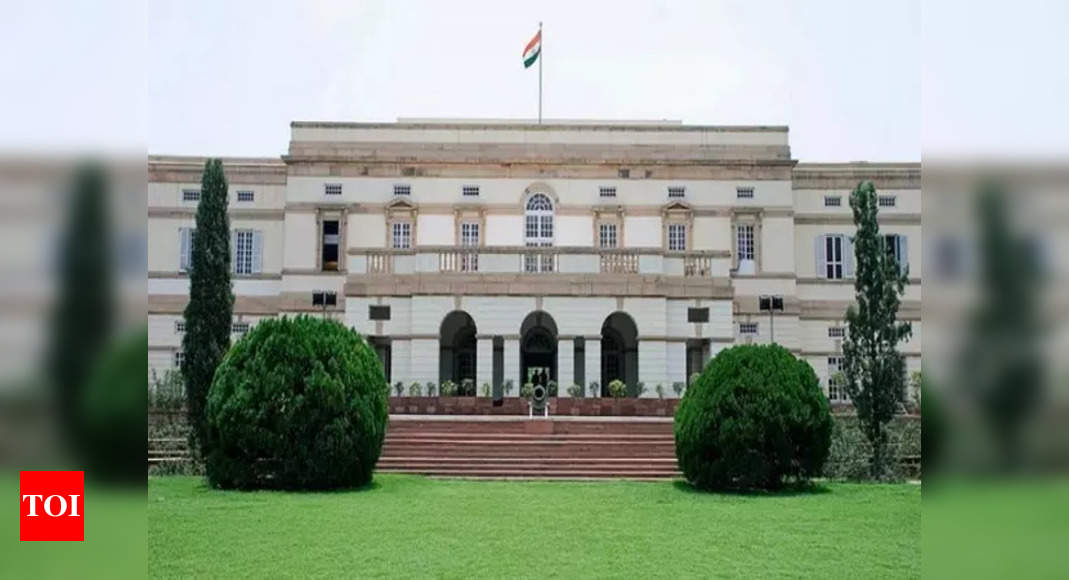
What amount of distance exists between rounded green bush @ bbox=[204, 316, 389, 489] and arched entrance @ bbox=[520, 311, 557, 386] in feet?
51.4

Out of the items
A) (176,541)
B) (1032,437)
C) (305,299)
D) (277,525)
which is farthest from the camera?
(305,299)

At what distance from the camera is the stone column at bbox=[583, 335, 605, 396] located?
31656 millimetres

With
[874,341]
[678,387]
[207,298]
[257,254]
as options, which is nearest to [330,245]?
[257,254]

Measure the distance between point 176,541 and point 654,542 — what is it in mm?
5463

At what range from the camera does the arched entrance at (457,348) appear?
33.8 meters

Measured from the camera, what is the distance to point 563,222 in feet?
121

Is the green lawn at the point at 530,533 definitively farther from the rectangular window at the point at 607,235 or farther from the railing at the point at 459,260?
the rectangular window at the point at 607,235

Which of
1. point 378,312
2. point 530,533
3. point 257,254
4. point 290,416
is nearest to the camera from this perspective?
point 530,533

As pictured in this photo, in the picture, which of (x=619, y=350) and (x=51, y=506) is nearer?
(x=51, y=506)

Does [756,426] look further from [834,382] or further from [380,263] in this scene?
[834,382]

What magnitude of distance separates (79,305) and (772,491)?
15.6 m

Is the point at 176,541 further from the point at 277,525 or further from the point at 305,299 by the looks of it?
the point at 305,299

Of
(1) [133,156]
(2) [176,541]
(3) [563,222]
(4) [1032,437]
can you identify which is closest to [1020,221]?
(4) [1032,437]

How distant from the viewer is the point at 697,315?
107ft
